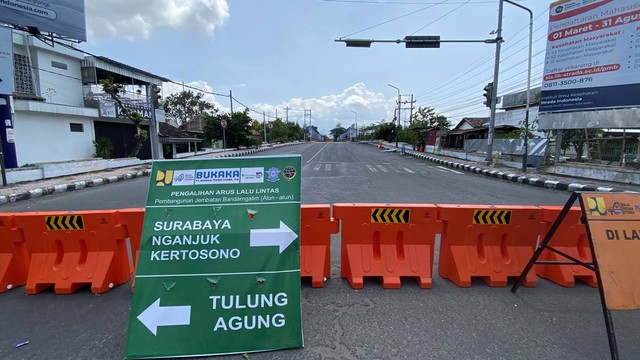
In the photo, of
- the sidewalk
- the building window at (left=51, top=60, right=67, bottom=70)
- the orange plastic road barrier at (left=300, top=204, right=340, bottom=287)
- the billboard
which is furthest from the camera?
the building window at (left=51, top=60, right=67, bottom=70)

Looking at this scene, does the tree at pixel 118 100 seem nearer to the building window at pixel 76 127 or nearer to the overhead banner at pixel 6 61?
the building window at pixel 76 127

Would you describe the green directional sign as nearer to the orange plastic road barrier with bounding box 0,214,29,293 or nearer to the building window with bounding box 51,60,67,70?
the orange plastic road barrier with bounding box 0,214,29,293

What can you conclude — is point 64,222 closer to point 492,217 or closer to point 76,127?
point 492,217

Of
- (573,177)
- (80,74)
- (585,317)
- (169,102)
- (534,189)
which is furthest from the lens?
(169,102)

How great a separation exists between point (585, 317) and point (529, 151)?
15228mm

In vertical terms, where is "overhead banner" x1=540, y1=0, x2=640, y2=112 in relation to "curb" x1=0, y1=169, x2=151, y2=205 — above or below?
above

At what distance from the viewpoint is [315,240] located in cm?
354

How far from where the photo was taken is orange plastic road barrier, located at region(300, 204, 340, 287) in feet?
11.4

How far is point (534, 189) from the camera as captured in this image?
1073cm

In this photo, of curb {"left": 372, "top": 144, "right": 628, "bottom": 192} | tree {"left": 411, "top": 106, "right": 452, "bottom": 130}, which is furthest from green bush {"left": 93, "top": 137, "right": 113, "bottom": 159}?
tree {"left": 411, "top": 106, "right": 452, "bottom": 130}

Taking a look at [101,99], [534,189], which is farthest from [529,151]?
[101,99]

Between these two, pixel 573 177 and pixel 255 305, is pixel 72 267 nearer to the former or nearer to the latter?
pixel 255 305

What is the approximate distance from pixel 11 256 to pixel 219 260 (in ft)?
8.86

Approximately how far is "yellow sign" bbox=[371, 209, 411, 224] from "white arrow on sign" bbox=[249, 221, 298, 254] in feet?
4.02
